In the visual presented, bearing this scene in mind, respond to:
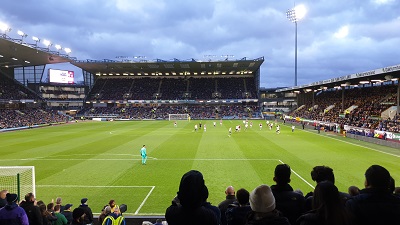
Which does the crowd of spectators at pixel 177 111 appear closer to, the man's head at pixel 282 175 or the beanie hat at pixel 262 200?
the man's head at pixel 282 175

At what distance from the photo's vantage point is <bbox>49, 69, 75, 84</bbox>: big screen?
81125mm

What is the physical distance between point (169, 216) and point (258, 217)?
40.0 inches

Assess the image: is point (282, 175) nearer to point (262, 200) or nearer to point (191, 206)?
point (262, 200)

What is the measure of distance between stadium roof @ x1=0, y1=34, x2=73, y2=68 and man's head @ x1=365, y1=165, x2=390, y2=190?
182 feet

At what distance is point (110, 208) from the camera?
7199 millimetres

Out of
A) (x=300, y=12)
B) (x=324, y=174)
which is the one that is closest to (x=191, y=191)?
(x=324, y=174)

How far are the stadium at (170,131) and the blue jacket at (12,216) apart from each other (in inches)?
111

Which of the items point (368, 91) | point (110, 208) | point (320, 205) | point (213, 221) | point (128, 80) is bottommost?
point (110, 208)

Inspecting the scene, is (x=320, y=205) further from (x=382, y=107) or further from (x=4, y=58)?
(x=4, y=58)

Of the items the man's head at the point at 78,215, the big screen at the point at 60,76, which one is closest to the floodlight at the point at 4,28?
the big screen at the point at 60,76

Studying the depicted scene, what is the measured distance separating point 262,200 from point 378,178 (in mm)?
1736

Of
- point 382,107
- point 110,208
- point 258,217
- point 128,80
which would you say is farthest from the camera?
point 128,80

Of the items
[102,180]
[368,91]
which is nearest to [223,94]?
[368,91]

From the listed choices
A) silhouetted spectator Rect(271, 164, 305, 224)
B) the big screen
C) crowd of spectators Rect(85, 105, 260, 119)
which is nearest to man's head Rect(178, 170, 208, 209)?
silhouetted spectator Rect(271, 164, 305, 224)
